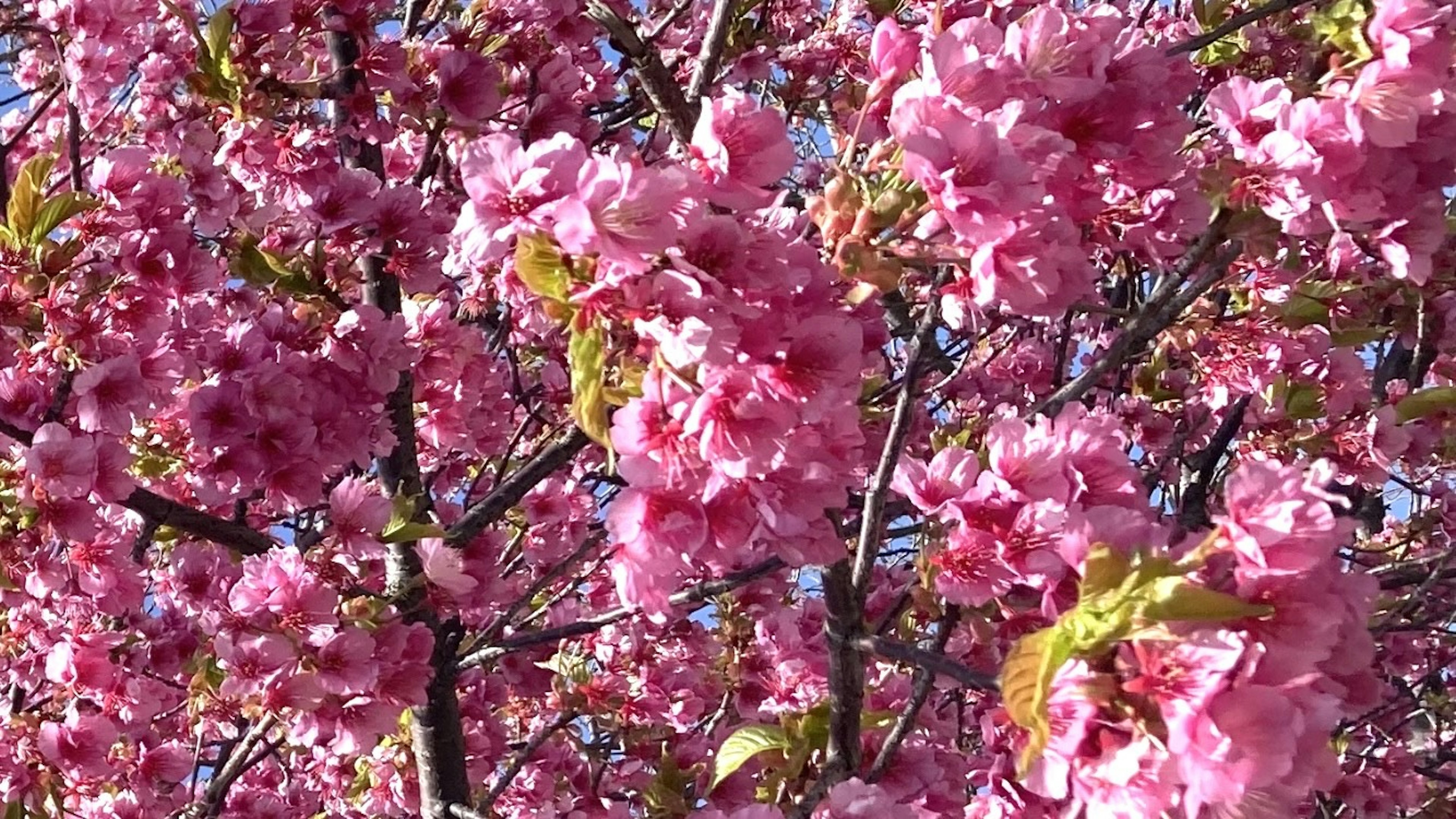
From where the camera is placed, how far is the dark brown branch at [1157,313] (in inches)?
71.0

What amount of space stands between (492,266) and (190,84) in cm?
78

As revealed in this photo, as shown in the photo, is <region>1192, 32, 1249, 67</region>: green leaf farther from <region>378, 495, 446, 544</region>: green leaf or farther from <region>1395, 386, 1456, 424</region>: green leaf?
<region>378, 495, 446, 544</region>: green leaf

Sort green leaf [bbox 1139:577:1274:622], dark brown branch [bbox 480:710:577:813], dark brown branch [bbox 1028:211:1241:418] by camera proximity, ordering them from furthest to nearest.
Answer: dark brown branch [bbox 480:710:577:813]
dark brown branch [bbox 1028:211:1241:418]
green leaf [bbox 1139:577:1274:622]

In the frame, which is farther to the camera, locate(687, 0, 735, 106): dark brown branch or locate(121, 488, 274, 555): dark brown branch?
locate(121, 488, 274, 555): dark brown branch

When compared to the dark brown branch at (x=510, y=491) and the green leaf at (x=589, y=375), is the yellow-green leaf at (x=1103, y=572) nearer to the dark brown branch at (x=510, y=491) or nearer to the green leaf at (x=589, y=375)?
the green leaf at (x=589, y=375)

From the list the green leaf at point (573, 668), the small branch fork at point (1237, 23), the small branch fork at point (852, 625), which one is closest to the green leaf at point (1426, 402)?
the small branch fork at point (1237, 23)

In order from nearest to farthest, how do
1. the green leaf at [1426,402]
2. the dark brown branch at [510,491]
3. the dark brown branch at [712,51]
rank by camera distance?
the dark brown branch at [712,51] → the green leaf at [1426,402] → the dark brown branch at [510,491]

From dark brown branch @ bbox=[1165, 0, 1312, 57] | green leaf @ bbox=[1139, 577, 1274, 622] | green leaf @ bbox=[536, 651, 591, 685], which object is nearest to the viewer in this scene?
green leaf @ bbox=[1139, 577, 1274, 622]

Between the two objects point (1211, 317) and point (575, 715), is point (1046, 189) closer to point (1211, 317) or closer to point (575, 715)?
point (1211, 317)

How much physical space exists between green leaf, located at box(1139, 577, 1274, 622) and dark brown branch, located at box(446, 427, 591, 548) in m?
1.87

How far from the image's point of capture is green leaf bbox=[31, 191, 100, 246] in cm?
201

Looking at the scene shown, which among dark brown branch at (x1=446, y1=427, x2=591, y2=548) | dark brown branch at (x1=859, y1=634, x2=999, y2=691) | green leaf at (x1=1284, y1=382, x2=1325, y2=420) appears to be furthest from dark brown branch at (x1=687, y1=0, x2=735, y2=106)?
green leaf at (x1=1284, y1=382, x2=1325, y2=420)

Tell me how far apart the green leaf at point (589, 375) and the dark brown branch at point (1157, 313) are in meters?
0.79

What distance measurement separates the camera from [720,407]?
1.23 metres
